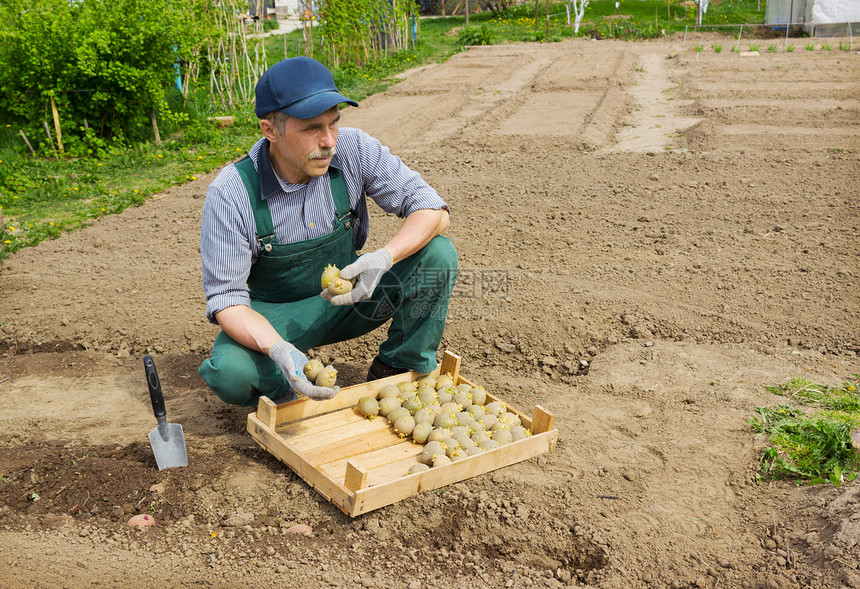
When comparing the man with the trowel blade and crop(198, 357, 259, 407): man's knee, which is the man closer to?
crop(198, 357, 259, 407): man's knee

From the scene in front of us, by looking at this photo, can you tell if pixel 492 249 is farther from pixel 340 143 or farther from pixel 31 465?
pixel 31 465

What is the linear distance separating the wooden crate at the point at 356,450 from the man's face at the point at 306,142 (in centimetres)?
99

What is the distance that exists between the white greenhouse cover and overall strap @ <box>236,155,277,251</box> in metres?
15.5

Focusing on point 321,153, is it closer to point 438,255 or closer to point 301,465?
point 438,255

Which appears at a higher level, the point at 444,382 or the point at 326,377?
the point at 326,377

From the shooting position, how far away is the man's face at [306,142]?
2941 millimetres

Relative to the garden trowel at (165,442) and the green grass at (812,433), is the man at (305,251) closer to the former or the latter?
the garden trowel at (165,442)

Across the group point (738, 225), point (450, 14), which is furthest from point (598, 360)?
point (450, 14)

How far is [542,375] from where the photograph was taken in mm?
3875

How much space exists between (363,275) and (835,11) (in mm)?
15786

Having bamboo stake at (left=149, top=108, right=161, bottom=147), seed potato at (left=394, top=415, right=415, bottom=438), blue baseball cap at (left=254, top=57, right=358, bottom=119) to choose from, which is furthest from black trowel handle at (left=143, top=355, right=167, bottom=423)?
bamboo stake at (left=149, top=108, right=161, bottom=147)

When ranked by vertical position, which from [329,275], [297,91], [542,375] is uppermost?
[297,91]

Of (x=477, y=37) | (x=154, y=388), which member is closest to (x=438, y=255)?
(x=154, y=388)

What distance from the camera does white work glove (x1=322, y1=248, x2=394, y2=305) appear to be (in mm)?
3018
